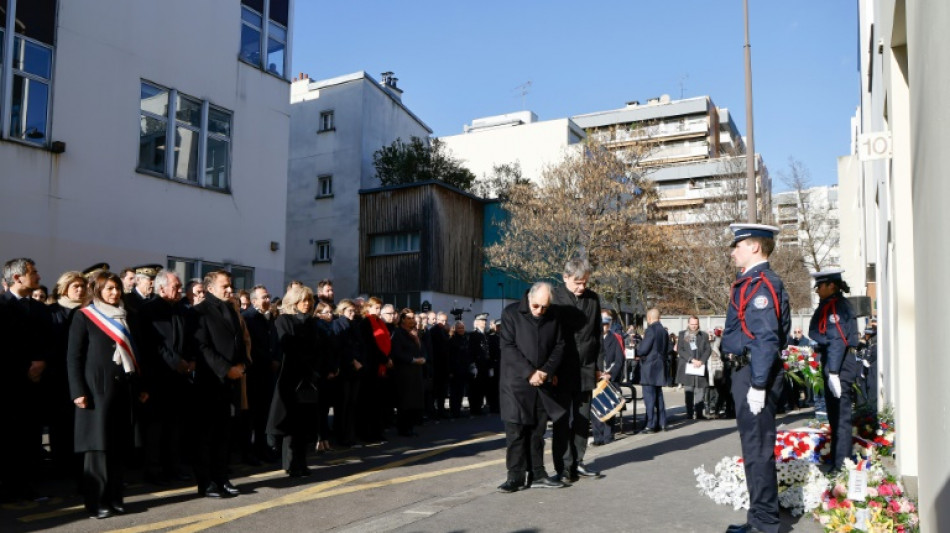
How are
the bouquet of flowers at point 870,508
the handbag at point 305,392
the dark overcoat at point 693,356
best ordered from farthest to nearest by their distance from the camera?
the dark overcoat at point 693,356, the handbag at point 305,392, the bouquet of flowers at point 870,508

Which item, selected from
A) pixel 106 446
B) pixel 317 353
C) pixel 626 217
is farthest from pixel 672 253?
pixel 106 446

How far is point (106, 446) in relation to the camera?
264 inches

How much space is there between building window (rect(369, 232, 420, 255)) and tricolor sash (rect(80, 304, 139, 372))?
31224 mm

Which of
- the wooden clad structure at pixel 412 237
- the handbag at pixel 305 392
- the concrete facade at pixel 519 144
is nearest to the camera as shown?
the handbag at pixel 305 392

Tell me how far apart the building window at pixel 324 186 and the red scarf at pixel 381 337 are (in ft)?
91.5

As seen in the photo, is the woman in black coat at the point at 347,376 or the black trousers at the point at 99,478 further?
the woman in black coat at the point at 347,376

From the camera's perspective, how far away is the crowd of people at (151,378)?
6.90 metres

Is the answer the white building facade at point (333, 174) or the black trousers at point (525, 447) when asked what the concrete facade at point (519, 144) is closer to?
the white building facade at point (333, 174)

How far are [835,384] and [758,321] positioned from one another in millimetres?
3124

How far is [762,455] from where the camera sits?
19.2ft

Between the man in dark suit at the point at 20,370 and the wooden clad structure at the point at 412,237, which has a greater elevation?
the wooden clad structure at the point at 412,237

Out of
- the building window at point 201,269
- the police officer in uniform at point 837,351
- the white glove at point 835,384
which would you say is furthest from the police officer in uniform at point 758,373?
the building window at point 201,269

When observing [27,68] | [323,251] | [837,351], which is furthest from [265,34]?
[323,251]

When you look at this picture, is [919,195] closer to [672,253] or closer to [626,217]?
[626,217]
